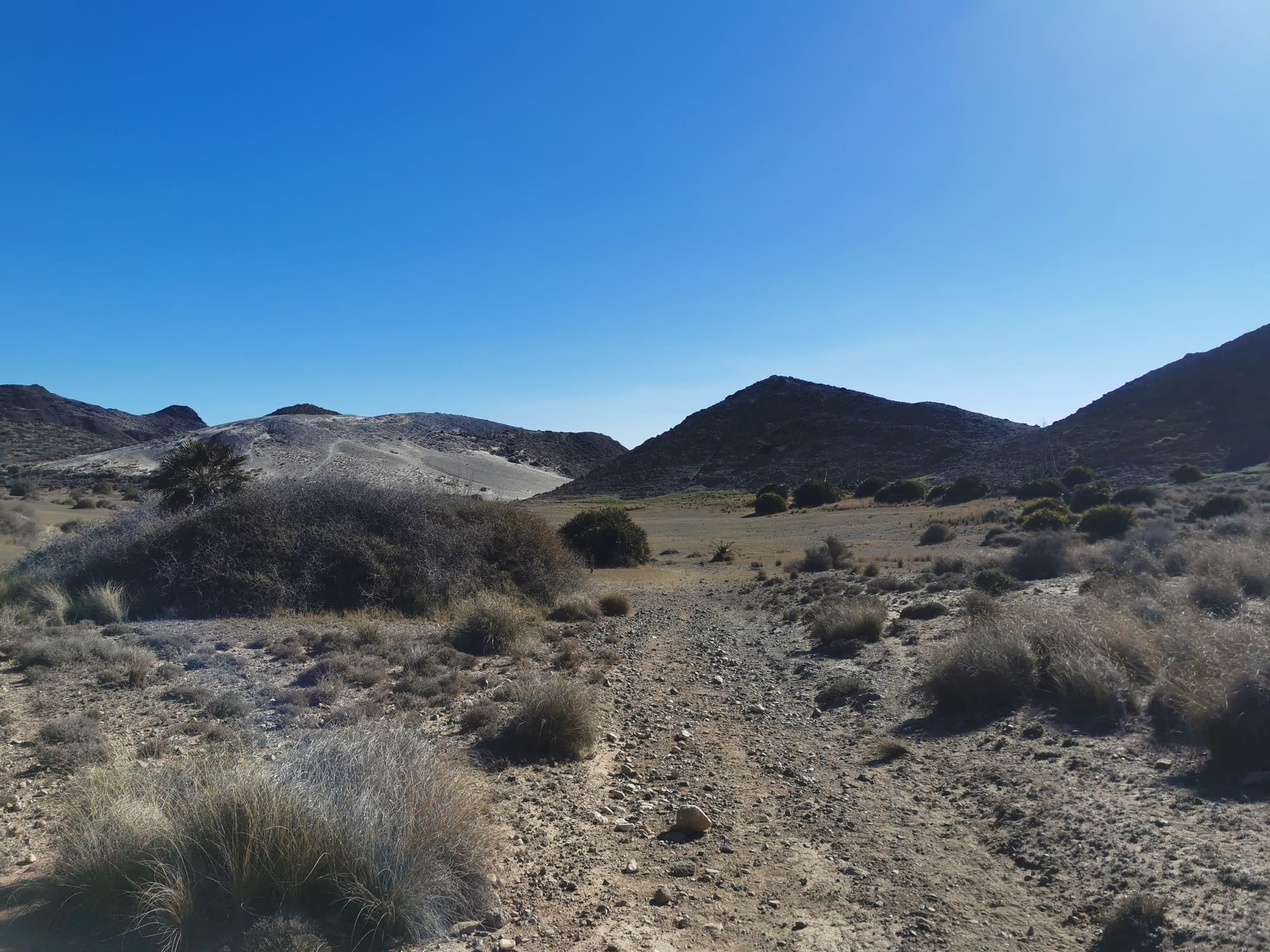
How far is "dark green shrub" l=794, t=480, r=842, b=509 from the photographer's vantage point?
56750 millimetres

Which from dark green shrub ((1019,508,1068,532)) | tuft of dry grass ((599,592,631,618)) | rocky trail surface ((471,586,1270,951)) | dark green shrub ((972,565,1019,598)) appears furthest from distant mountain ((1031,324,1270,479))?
rocky trail surface ((471,586,1270,951))

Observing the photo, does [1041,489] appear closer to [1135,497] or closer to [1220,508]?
[1135,497]

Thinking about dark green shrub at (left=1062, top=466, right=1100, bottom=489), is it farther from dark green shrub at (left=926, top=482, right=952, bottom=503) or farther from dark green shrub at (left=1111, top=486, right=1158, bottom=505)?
dark green shrub at (left=1111, top=486, right=1158, bottom=505)

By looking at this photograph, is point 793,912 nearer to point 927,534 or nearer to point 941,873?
point 941,873

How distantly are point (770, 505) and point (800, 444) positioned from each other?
3534cm

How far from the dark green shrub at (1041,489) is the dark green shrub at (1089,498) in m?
5.14

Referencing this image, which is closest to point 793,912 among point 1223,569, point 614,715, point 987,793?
point 987,793

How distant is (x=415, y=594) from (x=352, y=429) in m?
80.1

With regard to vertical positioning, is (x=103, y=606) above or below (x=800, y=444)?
below

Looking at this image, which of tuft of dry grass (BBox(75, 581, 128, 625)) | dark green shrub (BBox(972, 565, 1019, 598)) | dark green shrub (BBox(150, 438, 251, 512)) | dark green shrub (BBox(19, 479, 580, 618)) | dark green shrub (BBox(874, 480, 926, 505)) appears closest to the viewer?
tuft of dry grass (BBox(75, 581, 128, 625))

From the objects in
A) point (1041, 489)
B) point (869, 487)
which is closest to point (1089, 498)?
point (1041, 489)

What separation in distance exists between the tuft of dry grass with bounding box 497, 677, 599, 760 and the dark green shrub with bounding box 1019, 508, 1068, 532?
2240 cm

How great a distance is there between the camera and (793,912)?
487 centimetres

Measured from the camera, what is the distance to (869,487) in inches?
2386
